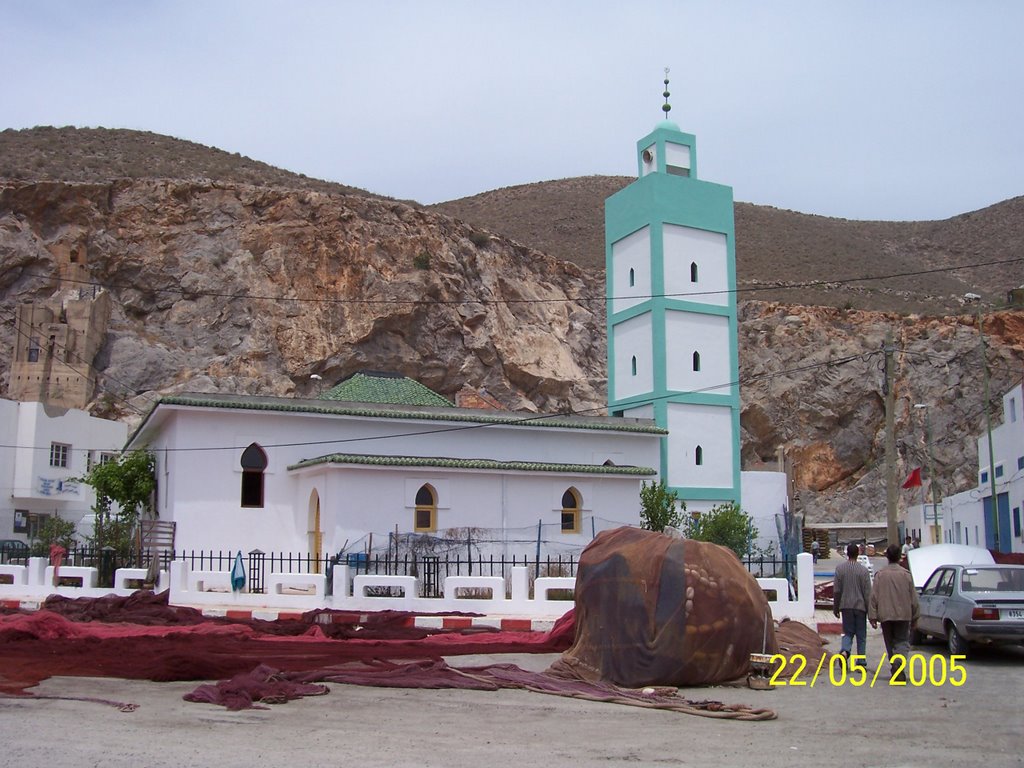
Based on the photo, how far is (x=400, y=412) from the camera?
28406mm

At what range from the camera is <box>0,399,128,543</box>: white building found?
47844mm

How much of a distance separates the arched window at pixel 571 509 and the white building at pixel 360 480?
38 mm

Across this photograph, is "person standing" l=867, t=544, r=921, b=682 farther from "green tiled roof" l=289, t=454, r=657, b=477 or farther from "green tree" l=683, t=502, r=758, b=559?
"green tree" l=683, t=502, r=758, b=559

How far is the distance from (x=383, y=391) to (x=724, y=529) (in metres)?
10.9

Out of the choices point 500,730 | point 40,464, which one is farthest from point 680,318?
point 40,464

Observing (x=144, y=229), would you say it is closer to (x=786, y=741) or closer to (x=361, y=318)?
(x=361, y=318)

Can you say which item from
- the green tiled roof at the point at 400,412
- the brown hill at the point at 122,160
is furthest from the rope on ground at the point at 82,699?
the brown hill at the point at 122,160

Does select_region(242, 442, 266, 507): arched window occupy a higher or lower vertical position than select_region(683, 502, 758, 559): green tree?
higher

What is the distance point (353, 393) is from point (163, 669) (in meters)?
20.6

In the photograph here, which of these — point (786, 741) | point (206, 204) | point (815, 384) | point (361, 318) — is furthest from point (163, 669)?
point (815, 384)

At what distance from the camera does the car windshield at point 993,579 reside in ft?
46.1

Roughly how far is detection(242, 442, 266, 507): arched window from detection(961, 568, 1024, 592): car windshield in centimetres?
1774

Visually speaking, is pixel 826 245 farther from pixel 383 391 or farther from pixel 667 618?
pixel 667 618

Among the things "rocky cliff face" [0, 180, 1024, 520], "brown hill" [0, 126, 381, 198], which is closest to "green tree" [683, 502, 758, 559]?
"rocky cliff face" [0, 180, 1024, 520]
